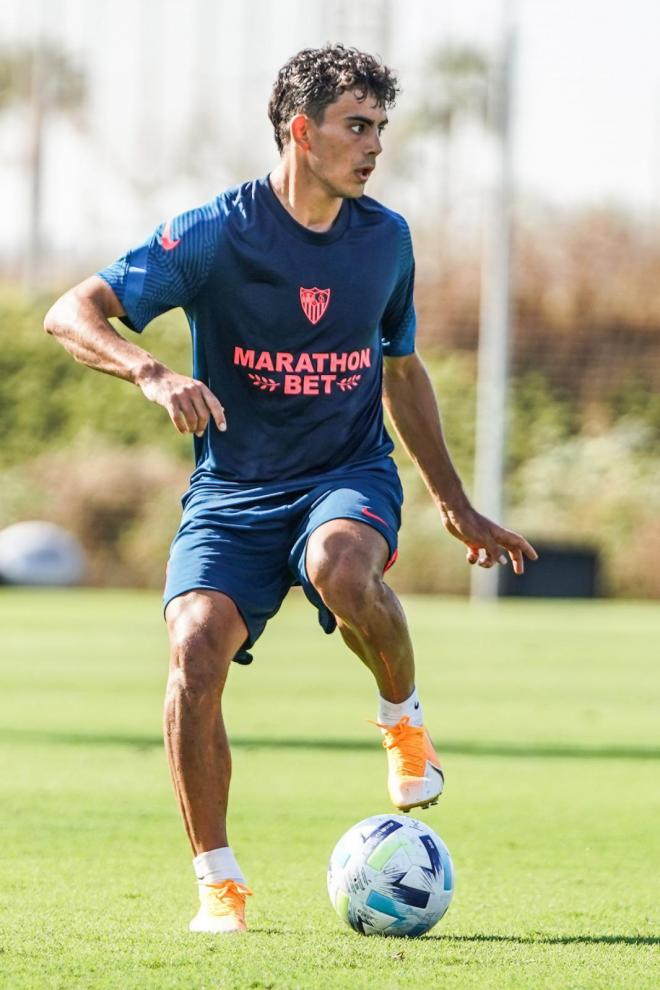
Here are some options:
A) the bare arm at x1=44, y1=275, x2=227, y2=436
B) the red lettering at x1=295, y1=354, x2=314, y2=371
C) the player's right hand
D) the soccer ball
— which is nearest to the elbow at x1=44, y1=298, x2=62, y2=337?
the bare arm at x1=44, y1=275, x2=227, y2=436

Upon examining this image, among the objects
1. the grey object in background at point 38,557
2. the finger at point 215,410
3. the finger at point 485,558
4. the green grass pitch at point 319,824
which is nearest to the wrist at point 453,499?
the finger at point 485,558

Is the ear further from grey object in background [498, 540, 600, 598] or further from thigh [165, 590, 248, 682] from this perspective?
grey object in background [498, 540, 600, 598]

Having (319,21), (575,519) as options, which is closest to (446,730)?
(575,519)

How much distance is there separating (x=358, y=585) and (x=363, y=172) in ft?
4.18

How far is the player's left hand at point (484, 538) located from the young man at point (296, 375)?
2 centimetres

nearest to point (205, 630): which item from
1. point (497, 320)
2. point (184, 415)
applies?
point (184, 415)

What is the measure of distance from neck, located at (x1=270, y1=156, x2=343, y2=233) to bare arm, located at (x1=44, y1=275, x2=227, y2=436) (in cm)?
66

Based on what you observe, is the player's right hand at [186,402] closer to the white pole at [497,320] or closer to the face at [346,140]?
the face at [346,140]

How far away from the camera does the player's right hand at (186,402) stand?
4527 mm

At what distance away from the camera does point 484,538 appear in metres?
5.73

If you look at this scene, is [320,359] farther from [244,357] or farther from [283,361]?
[244,357]

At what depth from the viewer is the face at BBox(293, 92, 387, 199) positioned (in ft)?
17.3

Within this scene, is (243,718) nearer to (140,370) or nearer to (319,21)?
(140,370)

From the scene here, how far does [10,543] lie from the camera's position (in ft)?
89.0
